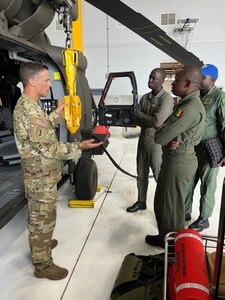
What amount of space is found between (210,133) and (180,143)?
72cm

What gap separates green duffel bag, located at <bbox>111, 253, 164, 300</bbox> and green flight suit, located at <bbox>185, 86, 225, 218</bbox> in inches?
39.0

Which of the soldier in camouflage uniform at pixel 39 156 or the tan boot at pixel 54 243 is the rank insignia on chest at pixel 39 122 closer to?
the soldier in camouflage uniform at pixel 39 156

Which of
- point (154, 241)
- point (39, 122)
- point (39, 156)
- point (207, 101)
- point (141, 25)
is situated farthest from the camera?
point (207, 101)

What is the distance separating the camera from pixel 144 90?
10352 millimetres

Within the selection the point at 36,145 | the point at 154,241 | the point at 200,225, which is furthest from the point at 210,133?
the point at 36,145

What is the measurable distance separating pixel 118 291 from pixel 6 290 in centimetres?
91

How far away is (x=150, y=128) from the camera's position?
315 centimetres

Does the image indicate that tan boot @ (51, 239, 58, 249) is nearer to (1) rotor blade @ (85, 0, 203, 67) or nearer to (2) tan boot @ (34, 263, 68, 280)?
(2) tan boot @ (34, 263, 68, 280)

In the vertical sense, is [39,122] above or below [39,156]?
above

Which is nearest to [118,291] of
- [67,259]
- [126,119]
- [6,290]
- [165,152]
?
[67,259]

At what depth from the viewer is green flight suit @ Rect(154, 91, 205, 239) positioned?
215cm

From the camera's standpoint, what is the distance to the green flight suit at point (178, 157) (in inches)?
84.6

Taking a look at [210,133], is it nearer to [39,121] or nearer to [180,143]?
[180,143]

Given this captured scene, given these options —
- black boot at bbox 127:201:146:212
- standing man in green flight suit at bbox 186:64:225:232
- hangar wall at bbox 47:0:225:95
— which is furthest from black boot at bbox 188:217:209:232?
hangar wall at bbox 47:0:225:95
